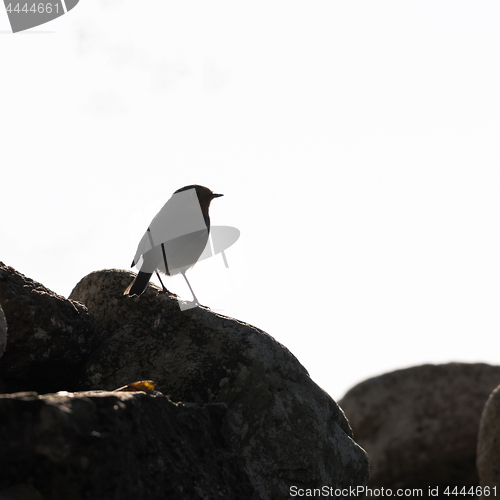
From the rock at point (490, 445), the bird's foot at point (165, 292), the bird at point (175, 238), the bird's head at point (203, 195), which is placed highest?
the bird's head at point (203, 195)

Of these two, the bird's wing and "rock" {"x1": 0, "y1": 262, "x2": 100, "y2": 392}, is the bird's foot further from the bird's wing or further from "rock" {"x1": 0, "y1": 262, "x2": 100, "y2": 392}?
"rock" {"x1": 0, "y1": 262, "x2": 100, "y2": 392}

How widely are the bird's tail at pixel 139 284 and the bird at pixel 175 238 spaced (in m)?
0.28

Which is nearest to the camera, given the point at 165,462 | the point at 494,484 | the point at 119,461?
the point at 119,461

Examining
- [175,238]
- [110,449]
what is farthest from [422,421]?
[110,449]

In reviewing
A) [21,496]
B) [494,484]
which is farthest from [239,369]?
[494,484]

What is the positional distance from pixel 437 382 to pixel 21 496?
38.9 ft

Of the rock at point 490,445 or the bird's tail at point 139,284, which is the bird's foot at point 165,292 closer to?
the bird's tail at point 139,284

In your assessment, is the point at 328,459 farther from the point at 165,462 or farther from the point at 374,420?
the point at 374,420

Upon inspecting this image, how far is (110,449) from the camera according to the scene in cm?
210

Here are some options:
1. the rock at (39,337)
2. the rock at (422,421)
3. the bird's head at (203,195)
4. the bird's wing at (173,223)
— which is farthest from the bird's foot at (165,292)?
the rock at (422,421)

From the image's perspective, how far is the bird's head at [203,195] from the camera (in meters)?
5.38

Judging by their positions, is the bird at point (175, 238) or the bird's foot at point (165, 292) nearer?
the bird's foot at point (165, 292)

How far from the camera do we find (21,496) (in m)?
1.88

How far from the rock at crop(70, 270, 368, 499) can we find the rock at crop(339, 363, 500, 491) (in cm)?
812
